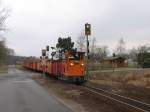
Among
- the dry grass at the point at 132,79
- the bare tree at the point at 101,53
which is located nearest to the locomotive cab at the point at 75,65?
the dry grass at the point at 132,79

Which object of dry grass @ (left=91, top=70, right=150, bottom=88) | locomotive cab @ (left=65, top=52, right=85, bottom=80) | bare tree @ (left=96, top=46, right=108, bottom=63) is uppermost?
bare tree @ (left=96, top=46, right=108, bottom=63)

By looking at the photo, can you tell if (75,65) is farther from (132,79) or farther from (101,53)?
(101,53)

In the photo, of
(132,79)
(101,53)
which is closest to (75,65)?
(132,79)

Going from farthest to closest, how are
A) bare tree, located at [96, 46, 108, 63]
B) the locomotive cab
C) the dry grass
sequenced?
bare tree, located at [96, 46, 108, 63]
the locomotive cab
the dry grass

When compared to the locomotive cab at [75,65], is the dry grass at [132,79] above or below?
below

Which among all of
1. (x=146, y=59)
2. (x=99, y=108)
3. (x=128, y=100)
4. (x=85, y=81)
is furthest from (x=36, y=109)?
(x=146, y=59)

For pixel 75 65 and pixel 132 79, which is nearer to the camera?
pixel 75 65

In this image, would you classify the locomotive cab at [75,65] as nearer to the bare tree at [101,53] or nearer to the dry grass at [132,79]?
the dry grass at [132,79]

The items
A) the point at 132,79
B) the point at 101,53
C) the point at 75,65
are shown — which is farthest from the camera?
the point at 101,53

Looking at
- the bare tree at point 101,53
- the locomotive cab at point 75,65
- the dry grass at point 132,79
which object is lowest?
the dry grass at point 132,79

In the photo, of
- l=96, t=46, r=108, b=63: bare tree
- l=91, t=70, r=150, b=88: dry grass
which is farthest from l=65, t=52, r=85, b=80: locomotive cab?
l=96, t=46, r=108, b=63: bare tree

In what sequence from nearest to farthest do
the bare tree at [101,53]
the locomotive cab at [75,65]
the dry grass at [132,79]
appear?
the dry grass at [132,79] < the locomotive cab at [75,65] < the bare tree at [101,53]

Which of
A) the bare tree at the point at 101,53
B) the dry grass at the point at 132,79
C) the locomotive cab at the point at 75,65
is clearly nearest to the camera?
the dry grass at the point at 132,79

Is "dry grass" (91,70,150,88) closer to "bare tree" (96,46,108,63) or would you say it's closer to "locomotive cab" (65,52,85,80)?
"locomotive cab" (65,52,85,80)
